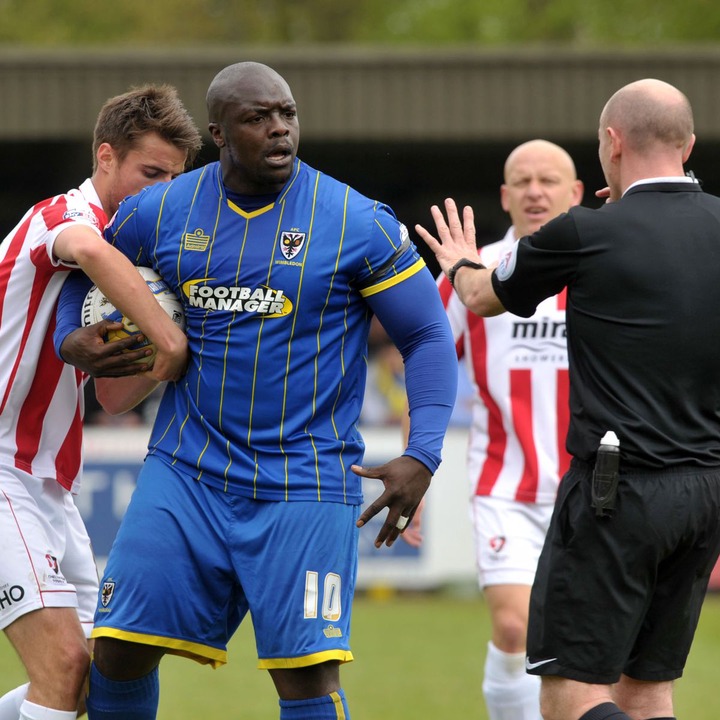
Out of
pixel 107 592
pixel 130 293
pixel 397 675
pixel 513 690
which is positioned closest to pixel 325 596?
pixel 107 592

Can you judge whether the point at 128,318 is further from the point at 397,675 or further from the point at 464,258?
the point at 397,675

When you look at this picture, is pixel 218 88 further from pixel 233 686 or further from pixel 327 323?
pixel 233 686

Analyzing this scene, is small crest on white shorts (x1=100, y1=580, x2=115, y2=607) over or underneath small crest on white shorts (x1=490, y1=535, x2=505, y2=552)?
over

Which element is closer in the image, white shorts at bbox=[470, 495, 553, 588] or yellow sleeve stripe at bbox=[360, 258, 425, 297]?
yellow sleeve stripe at bbox=[360, 258, 425, 297]

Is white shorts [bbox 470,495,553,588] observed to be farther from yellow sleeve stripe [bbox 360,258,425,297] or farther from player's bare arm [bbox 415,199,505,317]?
yellow sleeve stripe [bbox 360,258,425,297]

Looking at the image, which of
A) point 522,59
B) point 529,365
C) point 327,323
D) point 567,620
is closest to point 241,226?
point 327,323

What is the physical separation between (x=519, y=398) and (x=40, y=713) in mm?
2688

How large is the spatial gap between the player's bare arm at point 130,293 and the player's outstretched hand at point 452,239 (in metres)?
0.93

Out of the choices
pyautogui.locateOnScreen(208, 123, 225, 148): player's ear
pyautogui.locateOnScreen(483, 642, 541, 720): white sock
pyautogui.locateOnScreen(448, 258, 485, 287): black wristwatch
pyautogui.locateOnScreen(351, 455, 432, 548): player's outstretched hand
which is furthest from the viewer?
pyautogui.locateOnScreen(483, 642, 541, 720): white sock

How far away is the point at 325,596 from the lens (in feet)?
13.7

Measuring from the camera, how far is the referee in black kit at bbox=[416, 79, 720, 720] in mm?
4203

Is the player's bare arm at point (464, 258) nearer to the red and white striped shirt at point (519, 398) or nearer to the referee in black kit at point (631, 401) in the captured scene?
the referee in black kit at point (631, 401)

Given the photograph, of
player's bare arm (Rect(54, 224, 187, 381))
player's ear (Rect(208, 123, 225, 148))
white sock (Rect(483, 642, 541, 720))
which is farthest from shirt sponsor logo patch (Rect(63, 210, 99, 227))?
white sock (Rect(483, 642, 541, 720))

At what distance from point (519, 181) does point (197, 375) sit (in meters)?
2.52
